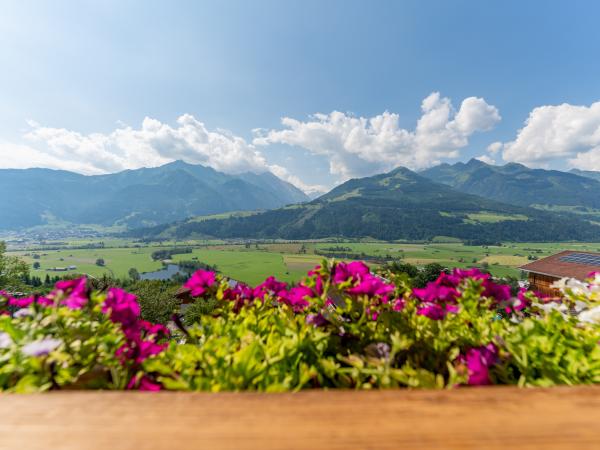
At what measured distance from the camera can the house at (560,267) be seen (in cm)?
1704

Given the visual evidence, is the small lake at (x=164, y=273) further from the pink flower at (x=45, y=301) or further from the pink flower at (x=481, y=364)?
the pink flower at (x=481, y=364)

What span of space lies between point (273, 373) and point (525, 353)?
1078mm

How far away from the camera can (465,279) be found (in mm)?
1726

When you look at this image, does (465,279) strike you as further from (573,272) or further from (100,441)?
(573,272)

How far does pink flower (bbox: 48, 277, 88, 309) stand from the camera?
1.39m

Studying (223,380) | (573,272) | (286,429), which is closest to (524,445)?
(286,429)

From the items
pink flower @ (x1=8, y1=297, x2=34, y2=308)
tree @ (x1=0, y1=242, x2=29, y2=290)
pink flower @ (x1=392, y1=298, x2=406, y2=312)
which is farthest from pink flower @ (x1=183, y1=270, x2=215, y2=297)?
tree @ (x1=0, y1=242, x2=29, y2=290)

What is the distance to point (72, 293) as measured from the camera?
1480 mm

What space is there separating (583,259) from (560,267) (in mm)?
2470

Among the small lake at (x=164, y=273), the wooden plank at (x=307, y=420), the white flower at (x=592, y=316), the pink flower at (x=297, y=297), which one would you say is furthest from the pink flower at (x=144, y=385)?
the small lake at (x=164, y=273)

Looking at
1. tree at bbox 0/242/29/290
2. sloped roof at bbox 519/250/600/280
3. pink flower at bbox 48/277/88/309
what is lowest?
tree at bbox 0/242/29/290

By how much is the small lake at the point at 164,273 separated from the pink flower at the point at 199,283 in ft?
300

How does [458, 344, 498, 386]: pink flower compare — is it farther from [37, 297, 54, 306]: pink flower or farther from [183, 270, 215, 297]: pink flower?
[37, 297, 54, 306]: pink flower

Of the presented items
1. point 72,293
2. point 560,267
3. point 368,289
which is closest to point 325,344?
point 368,289
